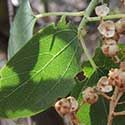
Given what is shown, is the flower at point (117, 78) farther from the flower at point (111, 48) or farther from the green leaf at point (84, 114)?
the green leaf at point (84, 114)

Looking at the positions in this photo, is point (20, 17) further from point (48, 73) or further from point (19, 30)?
point (48, 73)

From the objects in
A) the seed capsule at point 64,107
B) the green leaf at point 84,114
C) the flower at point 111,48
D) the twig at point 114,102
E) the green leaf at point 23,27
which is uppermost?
the green leaf at point 23,27

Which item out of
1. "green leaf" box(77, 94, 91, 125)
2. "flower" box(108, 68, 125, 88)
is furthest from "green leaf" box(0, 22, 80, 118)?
"flower" box(108, 68, 125, 88)

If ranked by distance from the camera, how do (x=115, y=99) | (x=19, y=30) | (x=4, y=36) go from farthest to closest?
(x=4, y=36) < (x=19, y=30) < (x=115, y=99)

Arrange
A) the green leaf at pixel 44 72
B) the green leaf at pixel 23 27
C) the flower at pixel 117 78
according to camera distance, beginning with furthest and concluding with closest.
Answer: the green leaf at pixel 23 27
the green leaf at pixel 44 72
the flower at pixel 117 78

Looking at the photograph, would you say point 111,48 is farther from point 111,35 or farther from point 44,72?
point 44,72

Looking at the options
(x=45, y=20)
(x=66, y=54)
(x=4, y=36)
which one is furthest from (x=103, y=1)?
(x=45, y=20)

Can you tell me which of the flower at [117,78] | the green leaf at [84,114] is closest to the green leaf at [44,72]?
the green leaf at [84,114]
